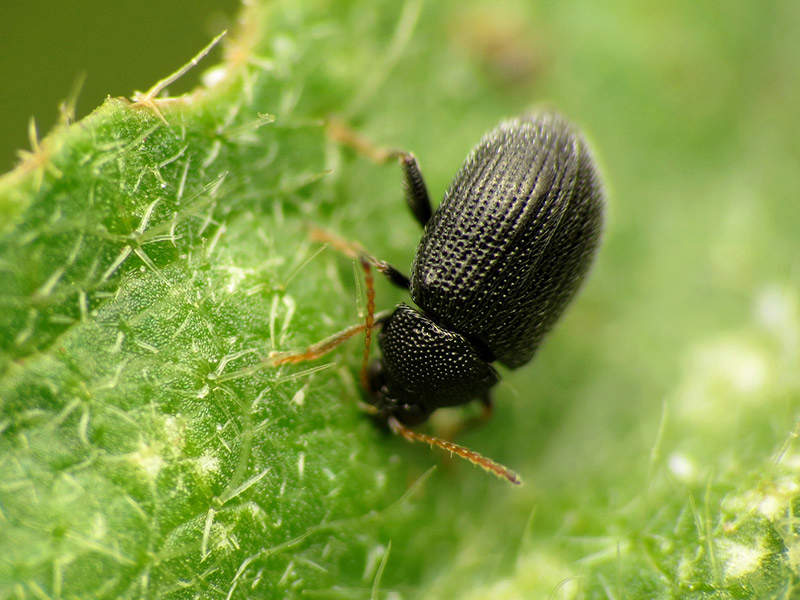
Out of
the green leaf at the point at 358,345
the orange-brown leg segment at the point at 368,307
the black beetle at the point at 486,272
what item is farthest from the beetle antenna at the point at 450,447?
the orange-brown leg segment at the point at 368,307

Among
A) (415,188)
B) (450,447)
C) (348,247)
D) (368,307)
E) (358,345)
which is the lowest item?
(450,447)

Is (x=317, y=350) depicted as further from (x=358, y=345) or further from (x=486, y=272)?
(x=486, y=272)

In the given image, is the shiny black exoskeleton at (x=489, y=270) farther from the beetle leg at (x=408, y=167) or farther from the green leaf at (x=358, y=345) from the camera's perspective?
the green leaf at (x=358, y=345)

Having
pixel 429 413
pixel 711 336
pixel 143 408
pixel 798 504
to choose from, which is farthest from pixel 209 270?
pixel 711 336

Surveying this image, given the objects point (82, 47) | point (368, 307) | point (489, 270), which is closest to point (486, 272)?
point (489, 270)

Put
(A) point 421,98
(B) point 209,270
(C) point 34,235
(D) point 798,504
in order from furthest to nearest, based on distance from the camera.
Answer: (A) point 421,98 < (B) point 209,270 < (D) point 798,504 < (C) point 34,235

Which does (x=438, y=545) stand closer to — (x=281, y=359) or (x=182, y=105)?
(x=281, y=359)
